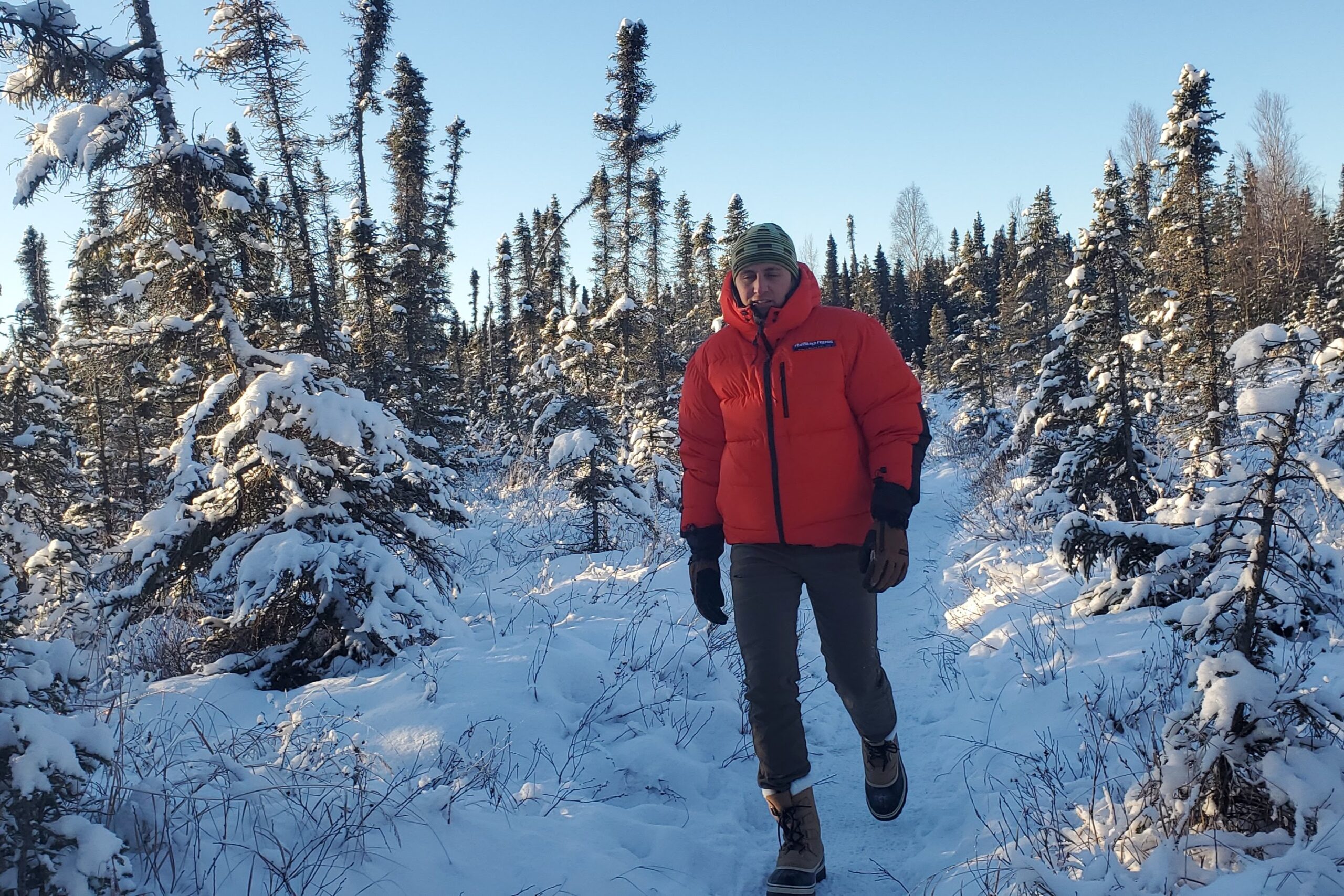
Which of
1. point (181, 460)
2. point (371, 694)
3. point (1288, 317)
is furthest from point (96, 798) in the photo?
point (1288, 317)

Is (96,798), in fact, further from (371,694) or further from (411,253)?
(411,253)

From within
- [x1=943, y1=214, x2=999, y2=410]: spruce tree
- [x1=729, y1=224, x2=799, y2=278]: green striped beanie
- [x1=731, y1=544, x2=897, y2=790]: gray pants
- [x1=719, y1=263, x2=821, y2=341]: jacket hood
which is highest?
[x1=943, y1=214, x2=999, y2=410]: spruce tree

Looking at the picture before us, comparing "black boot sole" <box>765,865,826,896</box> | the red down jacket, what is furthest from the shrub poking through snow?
the red down jacket

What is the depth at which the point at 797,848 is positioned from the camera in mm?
2971

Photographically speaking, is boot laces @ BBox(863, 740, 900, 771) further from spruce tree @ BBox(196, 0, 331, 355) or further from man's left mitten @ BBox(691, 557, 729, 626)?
spruce tree @ BBox(196, 0, 331, 355)

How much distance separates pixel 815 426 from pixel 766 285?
74cm

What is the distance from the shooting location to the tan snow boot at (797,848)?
9.45 ft

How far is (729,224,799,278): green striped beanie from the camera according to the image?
3354 mm

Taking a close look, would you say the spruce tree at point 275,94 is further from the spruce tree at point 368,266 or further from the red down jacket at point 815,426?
the red down jacket at point 815,426

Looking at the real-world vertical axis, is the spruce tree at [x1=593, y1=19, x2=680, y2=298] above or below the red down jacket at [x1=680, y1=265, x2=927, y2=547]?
above

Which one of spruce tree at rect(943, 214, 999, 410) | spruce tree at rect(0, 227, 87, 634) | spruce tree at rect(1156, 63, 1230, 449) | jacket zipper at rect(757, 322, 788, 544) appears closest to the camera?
jacket zipper at rect(757, 322, 788, 544)

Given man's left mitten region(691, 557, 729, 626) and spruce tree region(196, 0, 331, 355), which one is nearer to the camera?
man's left mitten region(691, 557, 729, 626)

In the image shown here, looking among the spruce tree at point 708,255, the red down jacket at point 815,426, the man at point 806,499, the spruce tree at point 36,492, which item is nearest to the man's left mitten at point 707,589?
the man at point 806,499

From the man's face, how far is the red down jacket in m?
0.08
